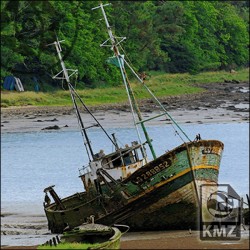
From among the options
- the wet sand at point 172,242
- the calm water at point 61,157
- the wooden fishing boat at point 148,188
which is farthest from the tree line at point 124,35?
the wet sand at point 172,242

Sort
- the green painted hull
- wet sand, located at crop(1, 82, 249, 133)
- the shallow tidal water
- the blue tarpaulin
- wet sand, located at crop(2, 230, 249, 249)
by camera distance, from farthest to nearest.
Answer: the blue tarpaulin < wet sand, located at crop(1, 82, 249, 133) < the shallow tidal water < the green painted hull < wet sand, located at crop(2, 230, 249, 249)

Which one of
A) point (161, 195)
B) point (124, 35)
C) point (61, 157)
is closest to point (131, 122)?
point (61, 157)

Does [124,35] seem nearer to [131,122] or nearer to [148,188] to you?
[131,122]

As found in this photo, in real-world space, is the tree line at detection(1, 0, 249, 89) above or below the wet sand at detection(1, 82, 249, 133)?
above

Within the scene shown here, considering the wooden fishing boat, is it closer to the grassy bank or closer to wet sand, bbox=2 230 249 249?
wet sand, bbox=2 230 249 249

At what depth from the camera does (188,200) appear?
31.1 meters

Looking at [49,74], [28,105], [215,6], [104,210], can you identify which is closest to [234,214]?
[104,210]

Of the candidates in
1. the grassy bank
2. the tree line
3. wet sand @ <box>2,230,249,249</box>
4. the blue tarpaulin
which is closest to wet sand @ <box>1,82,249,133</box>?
the grassy bank

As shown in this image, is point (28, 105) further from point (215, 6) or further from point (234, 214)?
point (215, 6)

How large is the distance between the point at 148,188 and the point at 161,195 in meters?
0.50

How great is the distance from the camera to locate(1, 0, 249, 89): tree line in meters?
87.4

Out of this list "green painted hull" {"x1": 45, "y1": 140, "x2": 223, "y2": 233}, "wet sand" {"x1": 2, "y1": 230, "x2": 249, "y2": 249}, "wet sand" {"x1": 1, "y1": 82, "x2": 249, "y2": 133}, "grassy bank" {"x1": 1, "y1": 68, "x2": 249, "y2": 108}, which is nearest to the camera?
"wet sand" {"x1": 2, "y1": 230, "x2": 249, "y2": 249}

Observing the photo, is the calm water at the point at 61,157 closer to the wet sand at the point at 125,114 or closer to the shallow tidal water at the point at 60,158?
the shallow tidal water at the point at 60,158

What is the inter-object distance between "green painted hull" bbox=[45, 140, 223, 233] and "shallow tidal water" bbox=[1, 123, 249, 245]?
5.13 m
